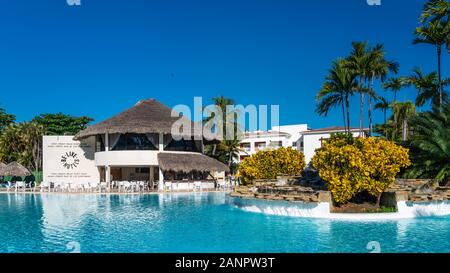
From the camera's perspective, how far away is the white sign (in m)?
30.3

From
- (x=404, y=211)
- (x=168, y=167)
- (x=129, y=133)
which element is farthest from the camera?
(x=129, y=133)

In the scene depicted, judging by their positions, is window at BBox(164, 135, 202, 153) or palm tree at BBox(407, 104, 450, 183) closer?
palm tree at BBox(407, 104, 450, 183)

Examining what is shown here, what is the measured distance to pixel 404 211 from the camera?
13.1 meters

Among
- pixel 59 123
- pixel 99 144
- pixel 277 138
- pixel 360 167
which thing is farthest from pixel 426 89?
pixel 59 123

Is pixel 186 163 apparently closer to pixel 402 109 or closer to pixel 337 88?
pixel 337 88

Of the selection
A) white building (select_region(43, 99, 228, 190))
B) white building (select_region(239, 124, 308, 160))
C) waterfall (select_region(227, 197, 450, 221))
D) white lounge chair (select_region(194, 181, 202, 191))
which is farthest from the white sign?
white building (select_region(239, 124, 308, 160))

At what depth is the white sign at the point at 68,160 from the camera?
1193 inches

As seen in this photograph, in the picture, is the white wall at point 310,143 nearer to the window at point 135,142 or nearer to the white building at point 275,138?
the white building at point 275,138

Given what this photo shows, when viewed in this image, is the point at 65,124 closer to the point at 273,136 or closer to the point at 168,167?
the point at 273,136

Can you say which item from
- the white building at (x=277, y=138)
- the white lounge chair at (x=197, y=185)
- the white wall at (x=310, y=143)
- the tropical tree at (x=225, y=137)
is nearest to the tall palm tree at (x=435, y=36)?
the white lounge chair at (x=197, y=185)

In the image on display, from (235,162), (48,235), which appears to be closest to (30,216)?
(48,235)

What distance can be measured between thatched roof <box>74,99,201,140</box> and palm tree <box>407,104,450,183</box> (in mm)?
15558

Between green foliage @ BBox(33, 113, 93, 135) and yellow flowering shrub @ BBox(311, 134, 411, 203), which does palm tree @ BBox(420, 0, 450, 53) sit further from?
green foliage @ BBox(33, 113, 93, 135)
